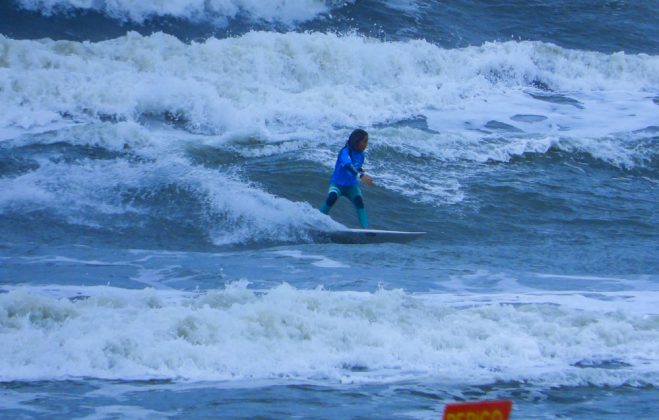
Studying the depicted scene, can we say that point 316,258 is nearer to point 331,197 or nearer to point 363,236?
point 363,236

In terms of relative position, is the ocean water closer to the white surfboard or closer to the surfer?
the white surfboard

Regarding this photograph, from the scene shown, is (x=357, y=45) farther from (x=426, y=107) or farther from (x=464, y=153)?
(x=464, y=153)

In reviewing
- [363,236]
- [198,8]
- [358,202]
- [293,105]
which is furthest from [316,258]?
[198,8]

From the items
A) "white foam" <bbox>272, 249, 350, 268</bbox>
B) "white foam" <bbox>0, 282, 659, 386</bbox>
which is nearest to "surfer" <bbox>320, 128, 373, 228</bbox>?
"white foam" <bbox>272, 249, 350, 268</bbox>

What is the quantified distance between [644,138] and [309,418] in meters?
11.9

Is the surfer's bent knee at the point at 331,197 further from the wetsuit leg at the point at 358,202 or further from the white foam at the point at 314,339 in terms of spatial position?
the white foam at the point at 314,339

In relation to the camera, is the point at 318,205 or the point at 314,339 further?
the point at 318,205

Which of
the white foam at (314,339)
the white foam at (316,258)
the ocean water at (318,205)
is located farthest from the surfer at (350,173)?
the white foam at (314,339)

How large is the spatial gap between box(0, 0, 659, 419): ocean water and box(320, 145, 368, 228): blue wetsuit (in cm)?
27

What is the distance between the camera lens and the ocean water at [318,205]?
5812mm

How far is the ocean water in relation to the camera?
19.1ft

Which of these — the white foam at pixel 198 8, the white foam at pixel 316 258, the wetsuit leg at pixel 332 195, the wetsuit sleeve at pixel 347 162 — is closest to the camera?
the white foam at pixel 316 258

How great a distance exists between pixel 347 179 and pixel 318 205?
48.5 inches

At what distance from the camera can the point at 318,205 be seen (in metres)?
11.6
